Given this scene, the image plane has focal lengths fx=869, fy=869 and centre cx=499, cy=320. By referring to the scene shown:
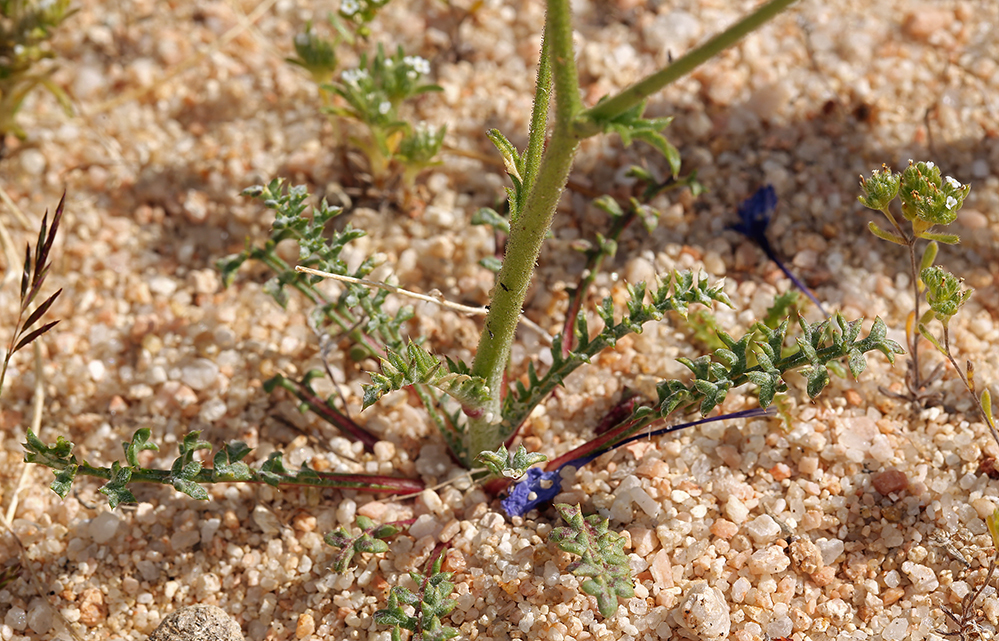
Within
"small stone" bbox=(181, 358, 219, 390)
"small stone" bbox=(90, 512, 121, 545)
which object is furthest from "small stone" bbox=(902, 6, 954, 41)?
"small stone" bbox=(90, 512, 121, 545)

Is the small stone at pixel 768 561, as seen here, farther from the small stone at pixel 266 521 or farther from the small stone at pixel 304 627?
the small stone at pixel 266 521

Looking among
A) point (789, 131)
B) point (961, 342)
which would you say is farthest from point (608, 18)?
point (961, 342)

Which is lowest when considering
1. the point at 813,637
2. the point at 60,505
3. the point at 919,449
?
the point at 60,505

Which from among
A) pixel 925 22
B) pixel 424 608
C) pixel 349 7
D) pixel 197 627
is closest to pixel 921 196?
pixel 424 608

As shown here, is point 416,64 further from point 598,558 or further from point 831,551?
point 831,551

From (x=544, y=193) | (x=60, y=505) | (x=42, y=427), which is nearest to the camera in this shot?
(x=544, y=193)

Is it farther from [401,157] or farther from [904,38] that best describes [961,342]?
[401,157]

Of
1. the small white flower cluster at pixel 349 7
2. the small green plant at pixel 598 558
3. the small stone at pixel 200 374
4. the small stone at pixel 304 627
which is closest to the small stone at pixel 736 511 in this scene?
the small green plant at pixel 598 558

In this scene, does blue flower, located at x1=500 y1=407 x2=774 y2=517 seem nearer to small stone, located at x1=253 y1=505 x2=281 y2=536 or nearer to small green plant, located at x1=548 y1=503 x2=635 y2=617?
small green plant, located at x1=548 y1=503 x2=635 y2=617
